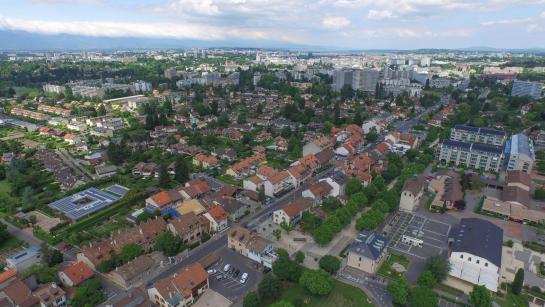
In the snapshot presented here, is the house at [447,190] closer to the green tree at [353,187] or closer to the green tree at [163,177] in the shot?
the green tree at [353,187]

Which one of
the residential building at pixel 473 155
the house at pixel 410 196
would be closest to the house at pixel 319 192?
the house at pixel 410 196

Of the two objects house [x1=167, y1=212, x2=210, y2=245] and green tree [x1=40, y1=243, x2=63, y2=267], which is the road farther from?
house [x1=167, y1=212, x2=210, y2=245]

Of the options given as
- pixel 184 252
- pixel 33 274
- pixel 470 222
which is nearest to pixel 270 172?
pixel 184 252

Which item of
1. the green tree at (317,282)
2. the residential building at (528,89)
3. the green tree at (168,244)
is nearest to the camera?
the green tree at (317,282)

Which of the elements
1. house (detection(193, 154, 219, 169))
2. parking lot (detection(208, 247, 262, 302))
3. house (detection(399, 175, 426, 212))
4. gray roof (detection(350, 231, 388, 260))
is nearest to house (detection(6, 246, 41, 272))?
parking lot (detection(208, 247, 262, 302))

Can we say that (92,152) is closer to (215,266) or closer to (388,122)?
(215,266)

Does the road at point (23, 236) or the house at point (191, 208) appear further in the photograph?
the house at point (191, 208)
